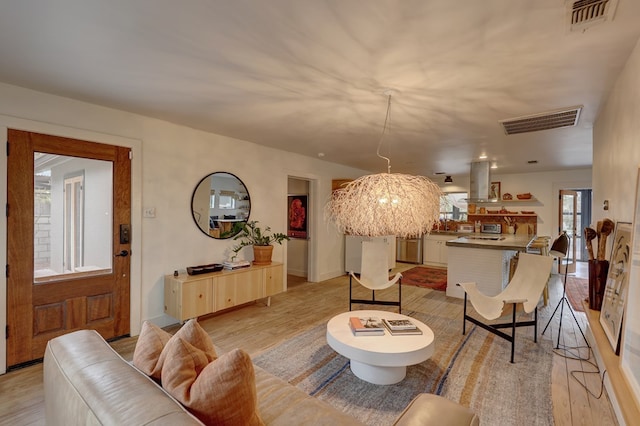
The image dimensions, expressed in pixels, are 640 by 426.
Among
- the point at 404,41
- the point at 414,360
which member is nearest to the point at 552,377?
the point at 414,360

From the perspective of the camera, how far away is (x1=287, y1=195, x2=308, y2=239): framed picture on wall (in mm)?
6016

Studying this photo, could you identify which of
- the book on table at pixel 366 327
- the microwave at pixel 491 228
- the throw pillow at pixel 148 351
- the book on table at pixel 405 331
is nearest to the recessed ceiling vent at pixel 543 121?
the book on table at pixel 405 331

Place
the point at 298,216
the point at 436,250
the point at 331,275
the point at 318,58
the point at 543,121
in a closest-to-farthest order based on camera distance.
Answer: the point at 318,58 → the point at 543,121 → the point at 331,275 → the point at 298,216 → the point at 436,250

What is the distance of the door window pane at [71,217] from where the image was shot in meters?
2.65

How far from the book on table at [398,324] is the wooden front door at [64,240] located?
2.65 m

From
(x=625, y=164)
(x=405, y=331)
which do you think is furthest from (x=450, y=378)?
(x=625, y=164)

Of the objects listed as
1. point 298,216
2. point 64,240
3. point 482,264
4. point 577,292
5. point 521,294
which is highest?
point 298,216

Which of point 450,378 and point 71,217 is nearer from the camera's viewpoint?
point 450,378

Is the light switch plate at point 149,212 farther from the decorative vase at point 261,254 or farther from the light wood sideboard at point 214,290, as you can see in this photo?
the decorative vase at point 261,254

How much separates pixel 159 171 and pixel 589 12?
3689mm

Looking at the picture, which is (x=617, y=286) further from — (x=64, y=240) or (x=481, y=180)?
(x=64, y=240)

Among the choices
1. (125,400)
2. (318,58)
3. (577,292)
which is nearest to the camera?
(125,400)

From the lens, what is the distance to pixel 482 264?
432cm

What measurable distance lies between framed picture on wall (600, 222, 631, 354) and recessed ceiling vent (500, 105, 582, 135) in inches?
50.1
